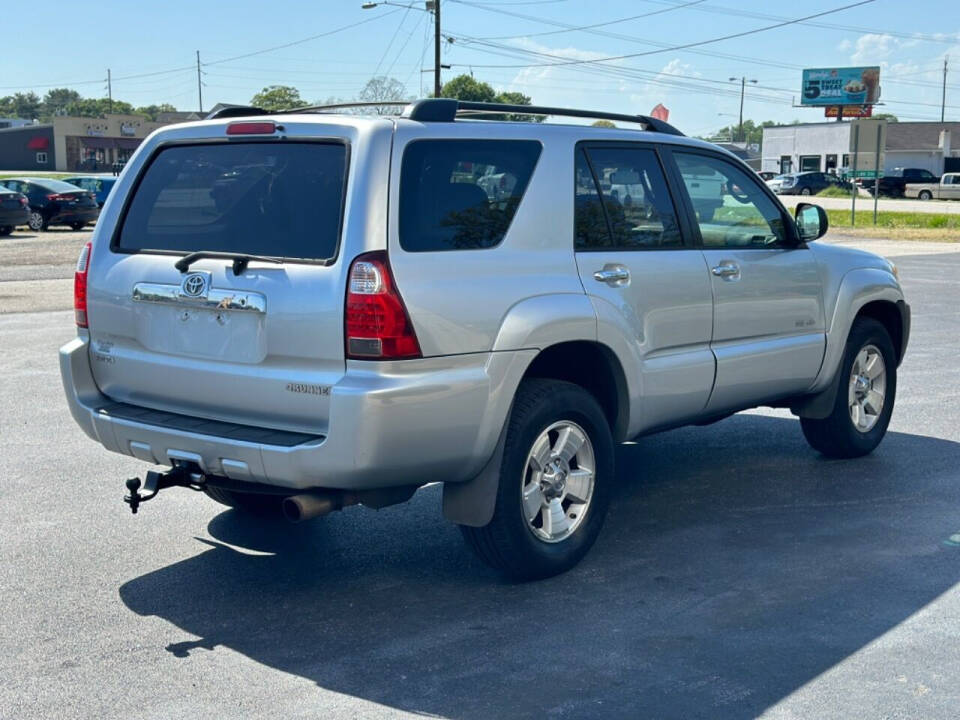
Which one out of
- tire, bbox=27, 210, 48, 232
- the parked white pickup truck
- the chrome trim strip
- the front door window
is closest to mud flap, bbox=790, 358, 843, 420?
the front door window

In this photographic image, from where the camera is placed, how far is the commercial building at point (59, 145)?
350ft

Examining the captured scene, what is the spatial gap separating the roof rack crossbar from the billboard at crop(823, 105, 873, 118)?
337ft

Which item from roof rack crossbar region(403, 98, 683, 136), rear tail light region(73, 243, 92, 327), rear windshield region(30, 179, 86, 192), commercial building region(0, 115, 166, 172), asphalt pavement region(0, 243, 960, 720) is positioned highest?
commercial building region(0, 115, 166, 172)

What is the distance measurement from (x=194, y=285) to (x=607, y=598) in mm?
2121

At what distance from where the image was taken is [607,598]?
16.5ft

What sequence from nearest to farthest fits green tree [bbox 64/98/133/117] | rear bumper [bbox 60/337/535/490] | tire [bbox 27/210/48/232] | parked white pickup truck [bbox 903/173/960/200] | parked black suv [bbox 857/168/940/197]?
rear bumper [bbox 60/337/535/490] < tire [bbox 27/210/48/232] < parked white pickup truck [bbox 903/173/960/200] < parked black suv [bbox 857/168/940/197] < green tree [bbox 64/98/133/117]

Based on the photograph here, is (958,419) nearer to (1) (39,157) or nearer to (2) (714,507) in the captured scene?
(2) (714,507)

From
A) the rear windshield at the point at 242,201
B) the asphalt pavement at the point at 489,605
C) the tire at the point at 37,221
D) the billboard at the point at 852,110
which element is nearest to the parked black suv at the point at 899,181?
the billboard at the point at 852,110

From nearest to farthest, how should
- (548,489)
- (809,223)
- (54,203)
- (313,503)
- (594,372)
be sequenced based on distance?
1. (313,503)
2. (548,489)
3. (594,372)
4. (809,223)
5. (54,203)

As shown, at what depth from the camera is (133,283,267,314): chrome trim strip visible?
468cm

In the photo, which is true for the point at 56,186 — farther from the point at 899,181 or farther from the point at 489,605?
the point at 899,181

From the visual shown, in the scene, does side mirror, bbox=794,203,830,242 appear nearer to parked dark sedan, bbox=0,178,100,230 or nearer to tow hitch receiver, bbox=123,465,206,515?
tow hitch receiver, bbox=123,465,206,515

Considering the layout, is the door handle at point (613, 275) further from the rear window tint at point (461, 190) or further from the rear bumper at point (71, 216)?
the rear bumper at point (71, 216)

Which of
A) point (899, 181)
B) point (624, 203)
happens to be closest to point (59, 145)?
point (899, 181)
